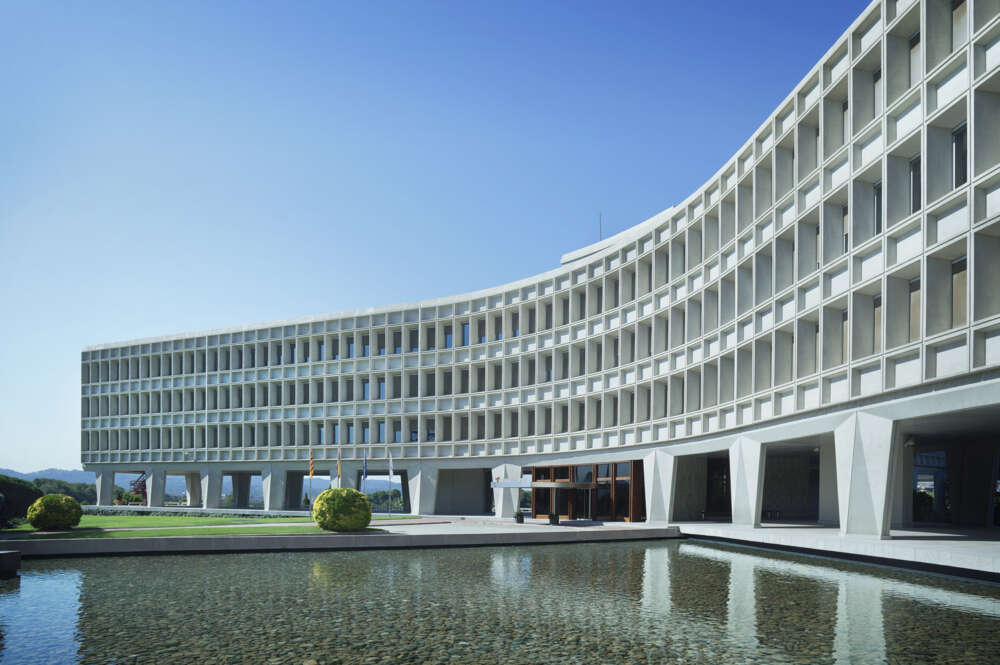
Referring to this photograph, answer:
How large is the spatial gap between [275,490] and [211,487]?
7.60 m

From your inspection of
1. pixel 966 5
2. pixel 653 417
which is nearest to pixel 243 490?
pixel 653 417

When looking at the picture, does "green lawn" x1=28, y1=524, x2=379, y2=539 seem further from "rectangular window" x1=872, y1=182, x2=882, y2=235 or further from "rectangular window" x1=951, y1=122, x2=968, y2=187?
"rectangular window" x1=951, y1=122, x2=968, y2=187

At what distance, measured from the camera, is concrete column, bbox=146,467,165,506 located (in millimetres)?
79562

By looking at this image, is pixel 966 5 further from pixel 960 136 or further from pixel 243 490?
pixel 243 490

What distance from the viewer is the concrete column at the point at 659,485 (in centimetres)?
4356

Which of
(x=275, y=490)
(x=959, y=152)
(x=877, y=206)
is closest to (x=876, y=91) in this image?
(x=877, y=206)

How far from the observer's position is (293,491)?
74375mm

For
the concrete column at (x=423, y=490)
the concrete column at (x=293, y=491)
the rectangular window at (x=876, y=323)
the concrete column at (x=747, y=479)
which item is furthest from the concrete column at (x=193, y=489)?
the rectangular window at (x=876, y=323)

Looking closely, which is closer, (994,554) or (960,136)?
(994,554)

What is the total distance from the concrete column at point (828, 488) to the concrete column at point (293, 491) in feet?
157

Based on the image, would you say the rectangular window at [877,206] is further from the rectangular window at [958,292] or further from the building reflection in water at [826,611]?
the building reflection in water at [826,611]

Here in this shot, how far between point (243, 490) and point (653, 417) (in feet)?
172

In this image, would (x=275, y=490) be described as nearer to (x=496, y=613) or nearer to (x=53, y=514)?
(x=53, y=514)

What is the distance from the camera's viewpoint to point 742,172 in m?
37.8
